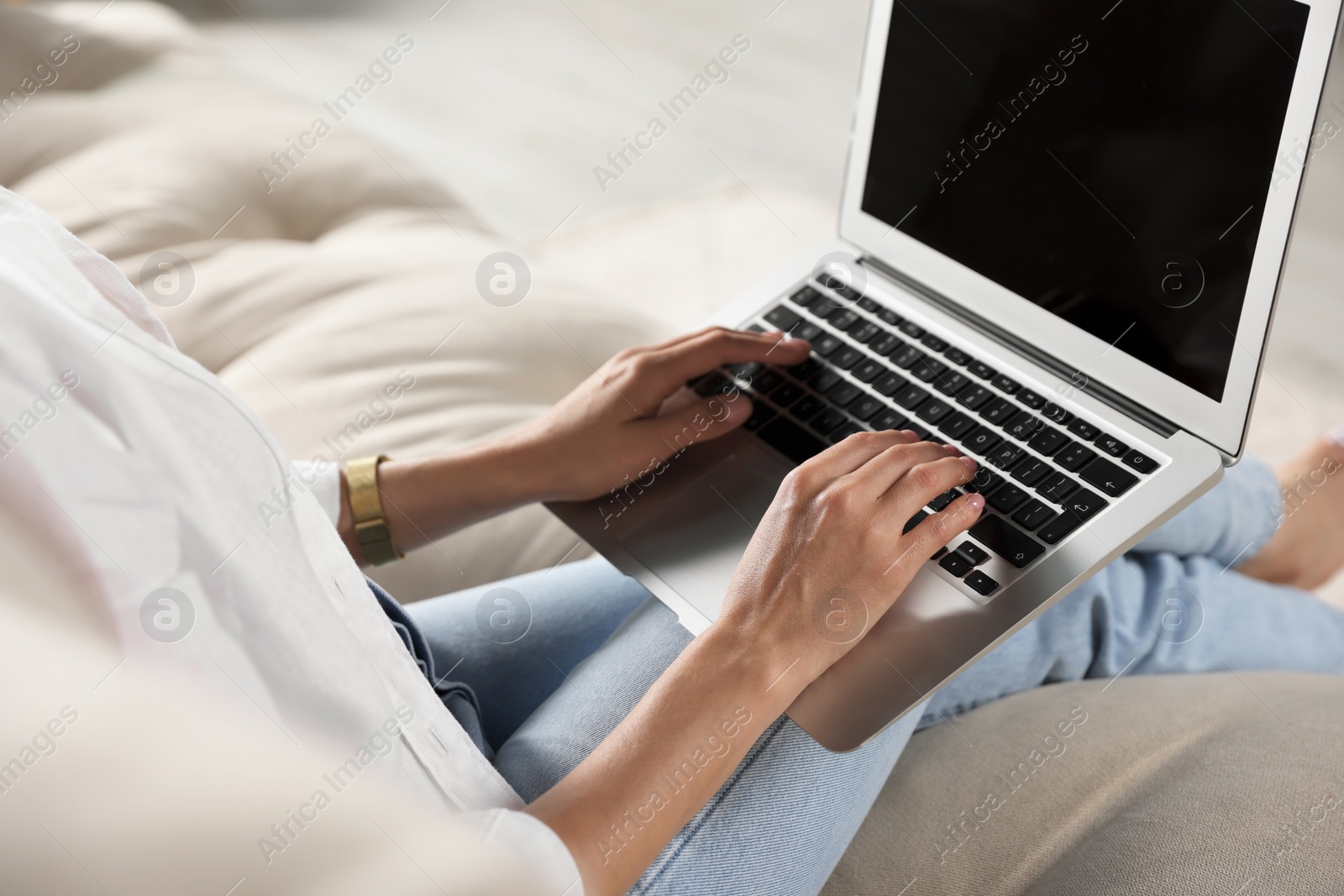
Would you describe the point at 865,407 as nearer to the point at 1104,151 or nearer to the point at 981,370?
the point at 981,370

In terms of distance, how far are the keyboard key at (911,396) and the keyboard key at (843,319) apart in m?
0.08

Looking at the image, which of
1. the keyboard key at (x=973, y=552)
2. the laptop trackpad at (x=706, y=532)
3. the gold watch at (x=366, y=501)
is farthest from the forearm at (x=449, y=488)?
the keyboard key at (x=973, y=552)

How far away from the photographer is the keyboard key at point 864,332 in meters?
0.85

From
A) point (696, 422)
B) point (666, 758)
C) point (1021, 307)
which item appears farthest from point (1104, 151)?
point (666, 758)

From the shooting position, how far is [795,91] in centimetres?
232

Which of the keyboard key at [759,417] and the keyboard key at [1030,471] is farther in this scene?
the keyboard key at [759,417]

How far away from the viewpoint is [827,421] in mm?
806

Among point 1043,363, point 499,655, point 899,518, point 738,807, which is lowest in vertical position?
point 499,655

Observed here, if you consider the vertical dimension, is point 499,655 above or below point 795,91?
below

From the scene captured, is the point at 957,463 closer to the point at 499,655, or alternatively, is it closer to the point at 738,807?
the point at 738,807

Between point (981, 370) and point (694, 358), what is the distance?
214 mm

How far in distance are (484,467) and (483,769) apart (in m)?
0.31

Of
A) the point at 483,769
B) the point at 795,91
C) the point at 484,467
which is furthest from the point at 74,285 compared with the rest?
the point at 795,91

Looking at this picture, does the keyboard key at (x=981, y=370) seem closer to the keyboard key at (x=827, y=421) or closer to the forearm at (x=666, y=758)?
the keyboard key at (x=827, y=421)
